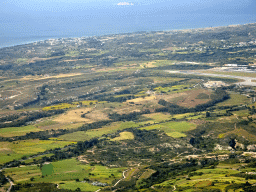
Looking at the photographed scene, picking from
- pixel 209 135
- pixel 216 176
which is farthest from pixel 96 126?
pixel 216 176

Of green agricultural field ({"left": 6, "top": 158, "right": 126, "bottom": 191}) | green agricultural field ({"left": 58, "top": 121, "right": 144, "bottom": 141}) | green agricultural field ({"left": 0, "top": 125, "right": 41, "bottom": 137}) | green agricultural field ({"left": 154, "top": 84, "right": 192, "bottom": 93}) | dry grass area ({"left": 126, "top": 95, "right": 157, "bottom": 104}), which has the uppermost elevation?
green agricultural field ({"left": 154, "top": 84, "right": 192, "bottom": 93})

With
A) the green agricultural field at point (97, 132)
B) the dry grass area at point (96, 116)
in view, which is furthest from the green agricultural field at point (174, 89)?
the green agricultural field at point (97, 132)

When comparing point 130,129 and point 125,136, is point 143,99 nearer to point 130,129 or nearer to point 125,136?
point 130,129

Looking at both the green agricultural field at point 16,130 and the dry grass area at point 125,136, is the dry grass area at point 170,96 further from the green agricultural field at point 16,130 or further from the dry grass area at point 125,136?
the green agricultural field at point 16,130

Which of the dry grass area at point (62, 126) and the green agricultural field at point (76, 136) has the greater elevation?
the dry grass area at point (62, 126)

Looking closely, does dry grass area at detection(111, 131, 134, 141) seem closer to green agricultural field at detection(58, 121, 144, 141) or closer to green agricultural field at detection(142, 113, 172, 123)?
green agricultural field at detection(58, 121, 144, 141)

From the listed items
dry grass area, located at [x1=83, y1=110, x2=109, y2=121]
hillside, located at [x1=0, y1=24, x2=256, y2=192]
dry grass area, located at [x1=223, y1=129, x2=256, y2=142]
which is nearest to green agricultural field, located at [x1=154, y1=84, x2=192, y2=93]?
hillside, located at [x1=0, y1=24, x2=256, y2=192]

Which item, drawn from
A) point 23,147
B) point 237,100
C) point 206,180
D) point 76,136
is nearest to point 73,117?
point 76,136
